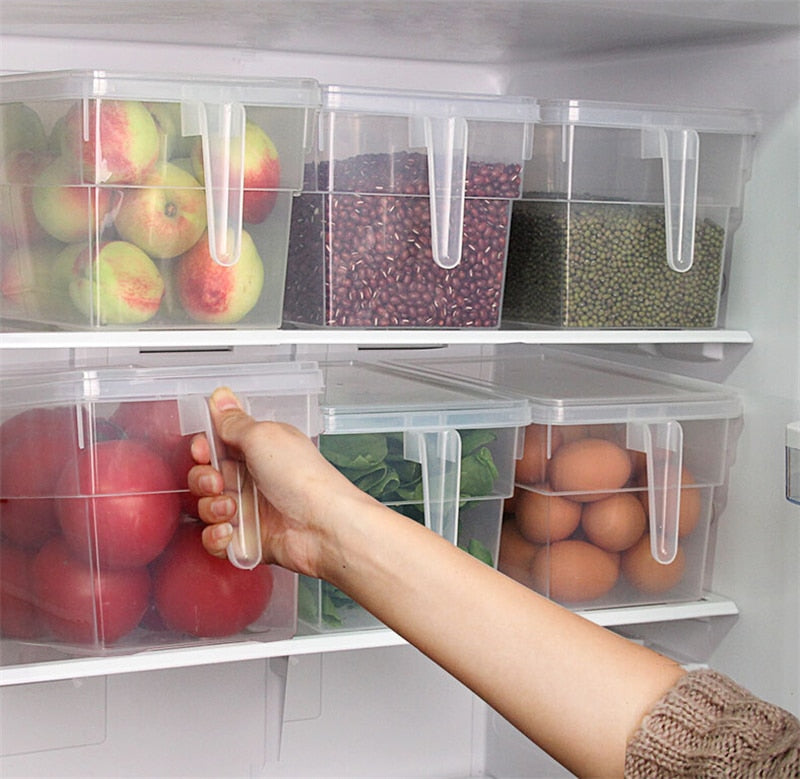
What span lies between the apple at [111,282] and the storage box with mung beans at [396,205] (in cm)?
18

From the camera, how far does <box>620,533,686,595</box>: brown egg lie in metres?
1.25

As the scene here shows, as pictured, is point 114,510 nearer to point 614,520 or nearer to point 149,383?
point 149,383

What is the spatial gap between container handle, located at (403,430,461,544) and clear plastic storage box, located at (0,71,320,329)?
0.77 ft

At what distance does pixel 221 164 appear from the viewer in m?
1.01

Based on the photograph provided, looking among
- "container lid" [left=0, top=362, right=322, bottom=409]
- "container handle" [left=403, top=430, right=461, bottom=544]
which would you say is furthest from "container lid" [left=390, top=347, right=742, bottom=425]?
"container lid" [left=0, top=362, right=322, bottom=409]

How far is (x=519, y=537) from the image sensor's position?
4.15ft

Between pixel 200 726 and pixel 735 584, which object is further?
pixel 200 726

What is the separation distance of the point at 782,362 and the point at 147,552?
66 centimetres

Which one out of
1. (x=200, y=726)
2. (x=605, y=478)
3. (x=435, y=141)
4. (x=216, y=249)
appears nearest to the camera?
(x=216, y=249)

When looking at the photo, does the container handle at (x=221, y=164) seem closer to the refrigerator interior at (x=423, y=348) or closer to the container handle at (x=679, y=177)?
the refrigerator interior at (x=423, y=348)

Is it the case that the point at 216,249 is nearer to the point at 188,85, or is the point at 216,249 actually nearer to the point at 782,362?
the point at 188,85

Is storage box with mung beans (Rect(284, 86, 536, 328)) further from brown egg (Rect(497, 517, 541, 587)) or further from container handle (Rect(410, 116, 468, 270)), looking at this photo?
brown egg (Rect(497, 517, 541, 587))

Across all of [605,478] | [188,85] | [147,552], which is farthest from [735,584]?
[188,85]

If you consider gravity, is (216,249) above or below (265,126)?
below
